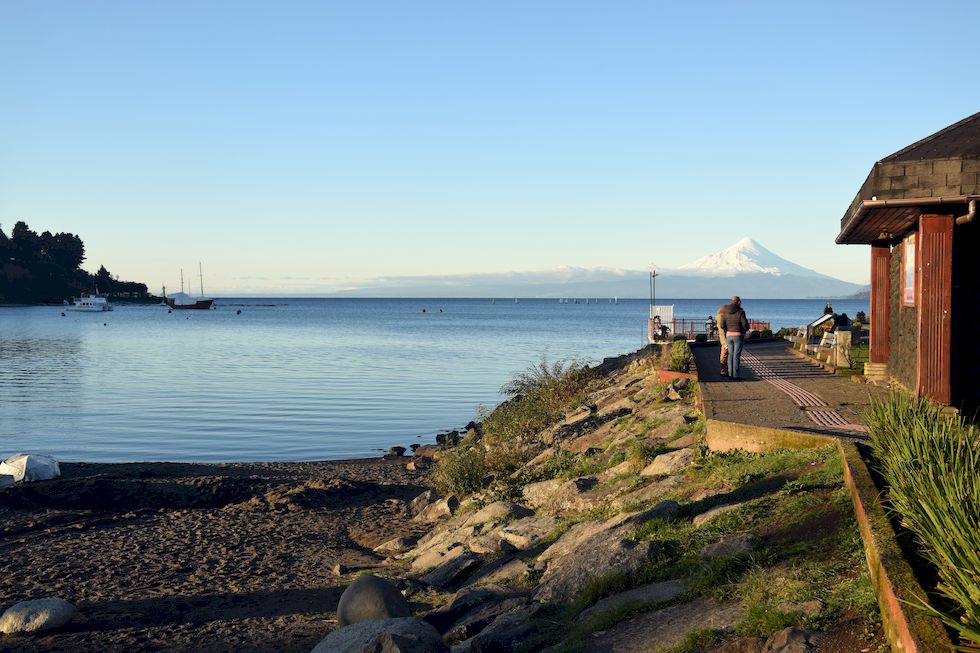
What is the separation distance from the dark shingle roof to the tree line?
184737 mm

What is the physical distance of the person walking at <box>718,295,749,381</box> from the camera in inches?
705

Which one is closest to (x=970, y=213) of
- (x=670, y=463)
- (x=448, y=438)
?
(x=670, y=463)

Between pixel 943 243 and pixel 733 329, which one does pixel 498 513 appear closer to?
pixel 943 243

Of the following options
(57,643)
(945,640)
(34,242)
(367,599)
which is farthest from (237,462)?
(34,242)

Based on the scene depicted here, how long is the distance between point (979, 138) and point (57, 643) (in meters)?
13.0

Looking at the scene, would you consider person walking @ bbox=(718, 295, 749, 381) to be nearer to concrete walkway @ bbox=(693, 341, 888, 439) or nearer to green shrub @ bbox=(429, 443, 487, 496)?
concrete walkway @ bbox=(693, 341, 888, 439)

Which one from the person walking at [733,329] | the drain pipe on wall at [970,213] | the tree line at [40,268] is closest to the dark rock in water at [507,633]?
the drain pipe on wall at [970,213]

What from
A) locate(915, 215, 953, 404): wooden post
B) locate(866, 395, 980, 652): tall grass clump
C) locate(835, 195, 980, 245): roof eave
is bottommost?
locate(866, 395, 980, 652): tall grass clump

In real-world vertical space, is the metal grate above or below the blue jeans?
below

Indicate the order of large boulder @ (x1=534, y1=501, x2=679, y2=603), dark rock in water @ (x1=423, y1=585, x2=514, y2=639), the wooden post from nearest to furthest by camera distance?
large boulder @ (x1=534, y1=501, x2=679, y2=603)
dark rock in water @ (x1=423, y1=585, x2=514, y2=639)
the wooden post

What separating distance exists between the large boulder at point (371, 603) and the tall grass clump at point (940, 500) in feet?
15.7

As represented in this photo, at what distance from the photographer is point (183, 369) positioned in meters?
46.4

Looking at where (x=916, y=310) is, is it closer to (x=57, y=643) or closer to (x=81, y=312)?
(x=57, y=643)

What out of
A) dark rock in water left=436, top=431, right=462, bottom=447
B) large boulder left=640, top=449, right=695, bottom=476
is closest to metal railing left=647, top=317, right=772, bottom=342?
dark rock in water left=436, top=431, right=462, bottom=447
